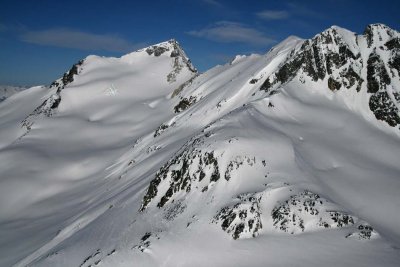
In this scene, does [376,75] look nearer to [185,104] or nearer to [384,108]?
[384,108]

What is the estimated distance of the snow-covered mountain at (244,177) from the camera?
19.4 metres

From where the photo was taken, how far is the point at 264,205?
20.8 m

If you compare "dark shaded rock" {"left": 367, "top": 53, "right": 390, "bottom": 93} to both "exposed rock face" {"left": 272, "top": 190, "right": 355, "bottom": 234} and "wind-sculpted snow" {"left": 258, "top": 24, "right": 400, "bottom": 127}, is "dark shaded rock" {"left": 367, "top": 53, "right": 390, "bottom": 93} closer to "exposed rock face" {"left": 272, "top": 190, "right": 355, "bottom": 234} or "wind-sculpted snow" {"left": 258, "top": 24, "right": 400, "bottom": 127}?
"wind-sculpted snow" {"left": 258, "top": 24, "right": 400, "bottom": 127}

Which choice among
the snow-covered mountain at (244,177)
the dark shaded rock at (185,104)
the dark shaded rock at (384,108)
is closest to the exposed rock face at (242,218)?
the snow-covered mountain at (244,177)

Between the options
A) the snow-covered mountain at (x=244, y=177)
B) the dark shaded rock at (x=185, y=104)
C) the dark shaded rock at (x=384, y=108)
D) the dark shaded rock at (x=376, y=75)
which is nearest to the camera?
the snow-covered mountain at (x=244, y=177)

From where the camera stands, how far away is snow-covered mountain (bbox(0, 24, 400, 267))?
19.4 meters

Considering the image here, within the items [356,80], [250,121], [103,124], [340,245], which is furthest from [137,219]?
[103,124]

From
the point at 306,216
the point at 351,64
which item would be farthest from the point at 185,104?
the point at 306,216

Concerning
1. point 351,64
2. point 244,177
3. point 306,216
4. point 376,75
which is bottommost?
point 306,216

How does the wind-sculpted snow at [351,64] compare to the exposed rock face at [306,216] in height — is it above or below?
above

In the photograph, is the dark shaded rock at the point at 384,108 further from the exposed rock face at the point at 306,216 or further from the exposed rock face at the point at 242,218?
the exposed rock face at the point at 242,218

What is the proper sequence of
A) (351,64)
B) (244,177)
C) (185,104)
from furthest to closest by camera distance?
1. (185,104)
2. (351,64)
3. (244,177)

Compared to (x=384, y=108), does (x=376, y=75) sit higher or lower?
higher

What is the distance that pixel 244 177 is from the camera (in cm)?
2316
